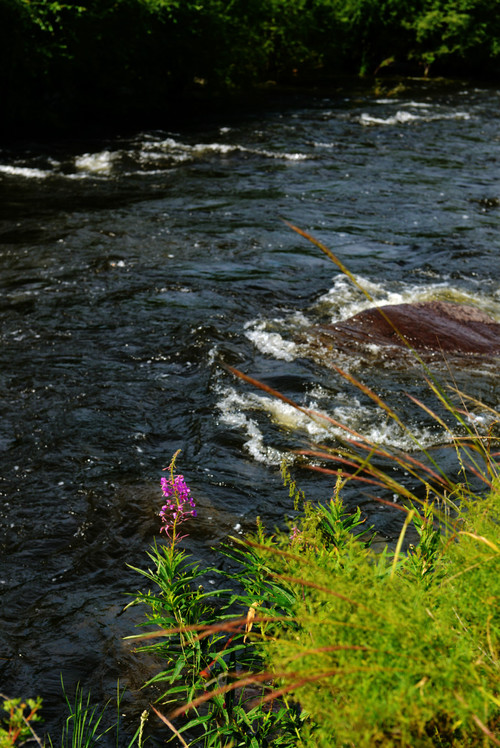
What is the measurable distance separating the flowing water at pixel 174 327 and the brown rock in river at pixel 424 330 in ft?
0.97

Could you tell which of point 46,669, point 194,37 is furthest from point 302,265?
point 194,37

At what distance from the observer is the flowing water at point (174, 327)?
147 inches

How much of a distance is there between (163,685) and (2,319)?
14.7 ft

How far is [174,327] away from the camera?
6.58 metres

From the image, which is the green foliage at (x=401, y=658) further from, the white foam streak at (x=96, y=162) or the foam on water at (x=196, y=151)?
the foam on water at (x=196, y=151)

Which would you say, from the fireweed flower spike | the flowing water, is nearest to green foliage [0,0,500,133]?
the flowing water

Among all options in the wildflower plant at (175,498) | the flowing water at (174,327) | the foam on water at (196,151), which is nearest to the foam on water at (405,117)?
the flowing water at (174,327)

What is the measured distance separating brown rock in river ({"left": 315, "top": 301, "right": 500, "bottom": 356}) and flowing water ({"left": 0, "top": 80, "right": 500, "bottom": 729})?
0.29 metres

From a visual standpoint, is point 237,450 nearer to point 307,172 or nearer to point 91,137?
point 307,172

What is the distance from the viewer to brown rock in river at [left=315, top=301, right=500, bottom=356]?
6.17 meters

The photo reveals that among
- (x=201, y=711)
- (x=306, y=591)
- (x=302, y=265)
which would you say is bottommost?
(x=302, y=265)

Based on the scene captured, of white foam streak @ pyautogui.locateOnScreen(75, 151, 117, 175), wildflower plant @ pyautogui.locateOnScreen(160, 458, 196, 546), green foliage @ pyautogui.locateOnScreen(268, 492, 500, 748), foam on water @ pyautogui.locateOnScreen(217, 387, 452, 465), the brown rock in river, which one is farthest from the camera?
white foam streak @ pyautogui.locateOnScreen(75, 151, 117, 175)

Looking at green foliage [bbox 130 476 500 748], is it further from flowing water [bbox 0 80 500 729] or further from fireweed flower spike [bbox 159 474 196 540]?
flowing water [bbox 0 80 500 729]

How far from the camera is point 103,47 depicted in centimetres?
1375
